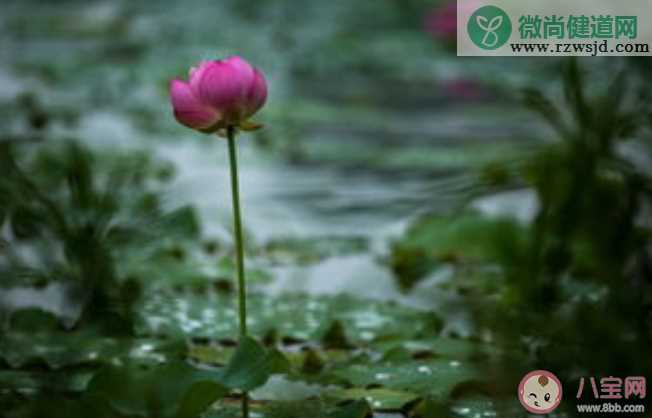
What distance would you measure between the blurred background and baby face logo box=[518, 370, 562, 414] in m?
0.01

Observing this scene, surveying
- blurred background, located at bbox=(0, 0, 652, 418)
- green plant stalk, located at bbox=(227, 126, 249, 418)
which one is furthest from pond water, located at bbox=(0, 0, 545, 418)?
green plant stalk, located at bbox=(227, 126, 249, 418)

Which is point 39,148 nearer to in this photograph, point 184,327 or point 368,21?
point 184,327

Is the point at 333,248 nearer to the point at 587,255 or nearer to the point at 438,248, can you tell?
the point at 438,248

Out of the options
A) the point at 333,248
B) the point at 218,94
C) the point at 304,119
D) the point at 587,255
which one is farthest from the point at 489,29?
the point at 304,119

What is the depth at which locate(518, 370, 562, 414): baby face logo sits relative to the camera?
A: 2.56 feet

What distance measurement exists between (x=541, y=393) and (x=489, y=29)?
0.50 metres

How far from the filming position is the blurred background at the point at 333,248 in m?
0.76

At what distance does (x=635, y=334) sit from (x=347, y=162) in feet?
5.60

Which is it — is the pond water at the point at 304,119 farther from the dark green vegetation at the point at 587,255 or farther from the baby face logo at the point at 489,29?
the baby face logo at the point at 489,29

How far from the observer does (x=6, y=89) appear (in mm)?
2955

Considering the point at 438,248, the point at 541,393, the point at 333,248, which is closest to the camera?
the point at 541,393

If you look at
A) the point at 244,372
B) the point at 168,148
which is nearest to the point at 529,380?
the point at 244,372

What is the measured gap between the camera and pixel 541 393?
0.81 m

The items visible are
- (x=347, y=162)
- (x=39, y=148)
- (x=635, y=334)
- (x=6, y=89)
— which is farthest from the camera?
(x=6, y=89)
